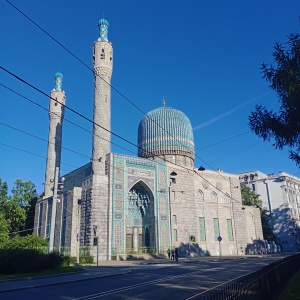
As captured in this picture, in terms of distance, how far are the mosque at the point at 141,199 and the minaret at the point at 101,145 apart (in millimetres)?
94

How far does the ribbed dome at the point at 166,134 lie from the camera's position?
4584 cm

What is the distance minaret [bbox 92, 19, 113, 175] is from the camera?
36.4 metres

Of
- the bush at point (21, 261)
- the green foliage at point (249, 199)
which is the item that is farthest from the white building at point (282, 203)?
the bush at point (21, 261)

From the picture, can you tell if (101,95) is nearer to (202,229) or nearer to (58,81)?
(58,81)

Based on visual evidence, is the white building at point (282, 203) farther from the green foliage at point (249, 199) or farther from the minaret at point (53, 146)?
the minaret at point (53, 146)

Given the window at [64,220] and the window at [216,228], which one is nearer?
the window at [64,220]

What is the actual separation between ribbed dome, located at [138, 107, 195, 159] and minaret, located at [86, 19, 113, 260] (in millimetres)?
8412

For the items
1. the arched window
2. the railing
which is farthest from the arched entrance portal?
the arched window

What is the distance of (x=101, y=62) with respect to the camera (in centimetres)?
4034

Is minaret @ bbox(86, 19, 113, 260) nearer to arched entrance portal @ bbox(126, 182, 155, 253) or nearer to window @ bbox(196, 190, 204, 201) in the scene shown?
arched entrance portal @ bbox(126, 182, 155, 253)

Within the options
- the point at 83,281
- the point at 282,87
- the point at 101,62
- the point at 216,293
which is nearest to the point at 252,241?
the point at 101,62

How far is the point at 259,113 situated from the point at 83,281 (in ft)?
33.4

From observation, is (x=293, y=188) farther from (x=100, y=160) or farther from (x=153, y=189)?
(x=100, y=160)

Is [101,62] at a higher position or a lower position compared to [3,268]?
higher
